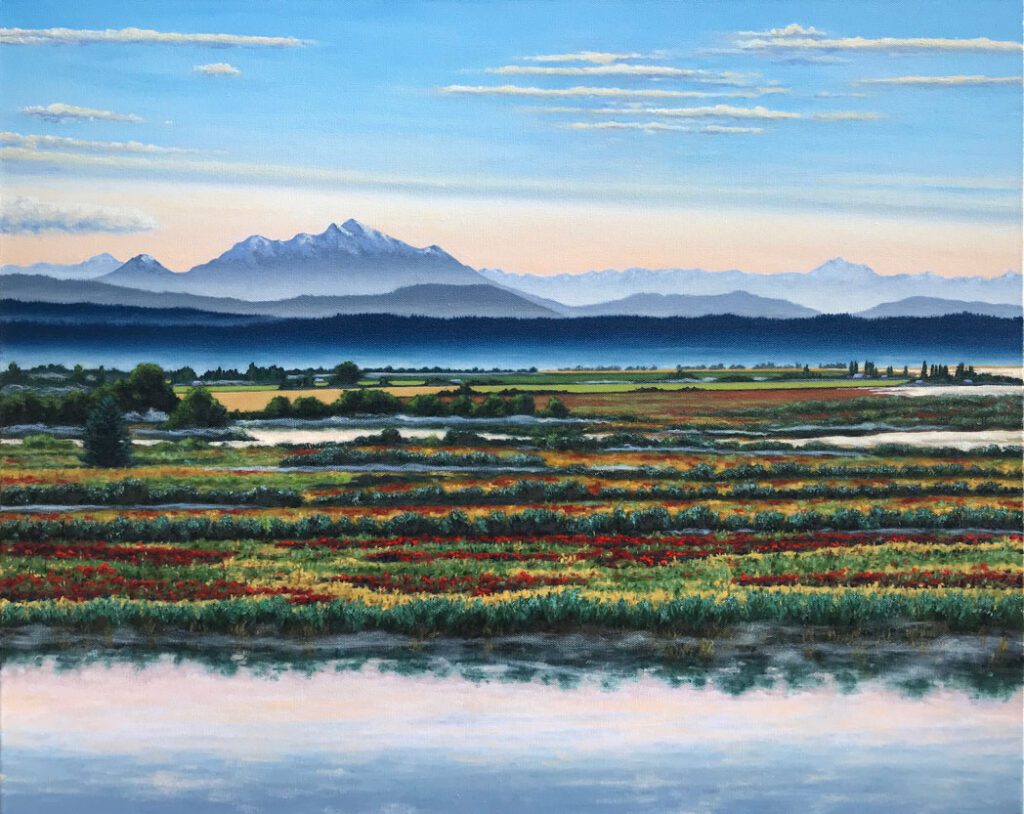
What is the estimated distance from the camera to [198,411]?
13578 mm

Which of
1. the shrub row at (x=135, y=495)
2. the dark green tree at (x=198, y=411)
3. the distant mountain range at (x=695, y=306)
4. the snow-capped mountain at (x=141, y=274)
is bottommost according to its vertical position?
the shrub row at (x=135, y=495)

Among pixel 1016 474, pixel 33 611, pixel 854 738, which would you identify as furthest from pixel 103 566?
pixel 1016 474

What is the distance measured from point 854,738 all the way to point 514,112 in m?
7.66

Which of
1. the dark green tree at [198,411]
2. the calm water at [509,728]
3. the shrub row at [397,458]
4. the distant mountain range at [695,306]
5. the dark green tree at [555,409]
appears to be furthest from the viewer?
the distant mountain range at [695,306]

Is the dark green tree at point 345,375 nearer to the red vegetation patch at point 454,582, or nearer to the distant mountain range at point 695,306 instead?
the red vegetation patch at point 454,582

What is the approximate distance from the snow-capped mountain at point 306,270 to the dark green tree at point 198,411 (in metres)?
1.21

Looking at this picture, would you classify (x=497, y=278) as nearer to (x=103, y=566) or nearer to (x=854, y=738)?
(x=103, y=566)

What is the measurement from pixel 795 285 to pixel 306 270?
19.4ft

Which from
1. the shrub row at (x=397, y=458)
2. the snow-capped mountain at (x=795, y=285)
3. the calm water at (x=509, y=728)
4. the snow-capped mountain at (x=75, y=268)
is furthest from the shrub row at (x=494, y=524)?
the snow-capped mountain at (x=75, y=268)

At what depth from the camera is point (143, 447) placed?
1349 centimetres

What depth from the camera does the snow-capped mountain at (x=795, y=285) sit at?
14.0 metres

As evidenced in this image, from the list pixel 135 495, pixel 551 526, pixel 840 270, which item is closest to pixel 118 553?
pixel 135 495

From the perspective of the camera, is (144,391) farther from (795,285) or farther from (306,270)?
(795,285)

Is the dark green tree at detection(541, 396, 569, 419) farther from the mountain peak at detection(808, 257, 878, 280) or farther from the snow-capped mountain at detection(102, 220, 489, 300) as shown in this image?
the mountain peak at detection(808, 257, 878, 280)
